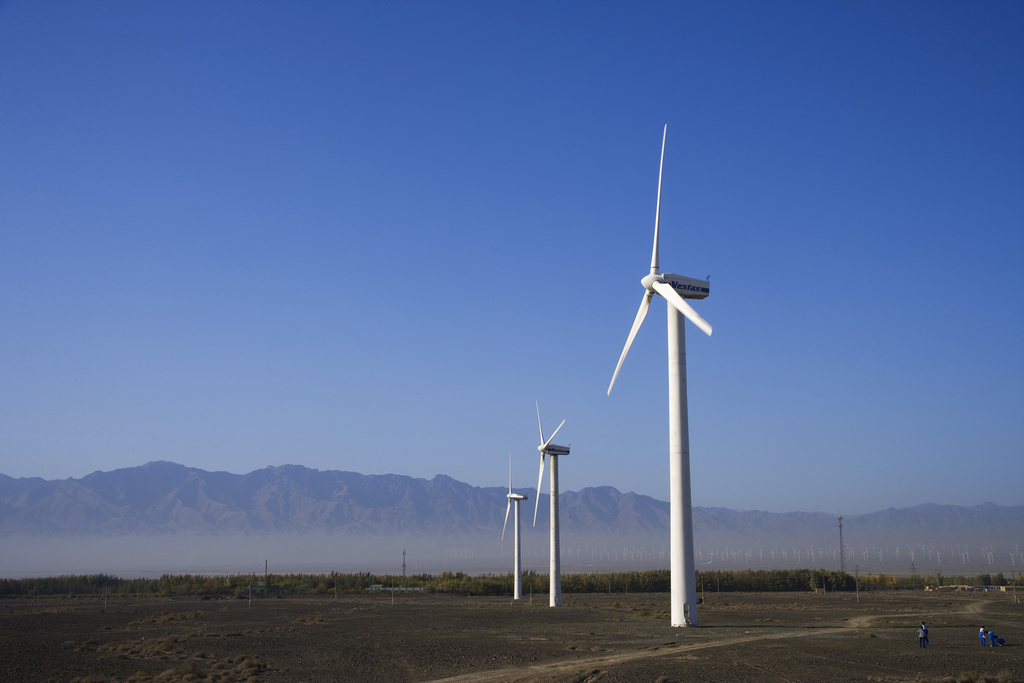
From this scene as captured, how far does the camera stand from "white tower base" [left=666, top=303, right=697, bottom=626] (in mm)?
41844

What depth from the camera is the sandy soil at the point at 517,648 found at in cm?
3064

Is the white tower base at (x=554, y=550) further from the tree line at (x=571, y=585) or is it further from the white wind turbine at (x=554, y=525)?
the tree line at (x=571, y=585)

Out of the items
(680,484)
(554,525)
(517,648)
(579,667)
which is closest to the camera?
(579,667)

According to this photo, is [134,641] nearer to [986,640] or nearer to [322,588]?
[986,640]

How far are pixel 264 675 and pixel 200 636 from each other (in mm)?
20496

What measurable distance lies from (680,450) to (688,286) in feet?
33.3

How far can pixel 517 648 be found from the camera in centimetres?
4016

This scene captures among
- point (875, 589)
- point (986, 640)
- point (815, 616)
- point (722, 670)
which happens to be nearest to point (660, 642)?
point (722, 670)

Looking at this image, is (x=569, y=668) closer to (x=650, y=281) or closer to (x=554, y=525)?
(x=650, y=281)

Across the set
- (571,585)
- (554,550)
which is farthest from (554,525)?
(571,585)

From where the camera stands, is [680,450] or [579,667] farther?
[680,450]

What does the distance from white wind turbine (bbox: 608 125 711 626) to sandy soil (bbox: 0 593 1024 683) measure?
7.44 feet

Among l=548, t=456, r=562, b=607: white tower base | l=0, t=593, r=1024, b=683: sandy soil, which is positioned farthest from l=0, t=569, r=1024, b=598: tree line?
l=0, t=593, r=1024, b=683: sandy soil

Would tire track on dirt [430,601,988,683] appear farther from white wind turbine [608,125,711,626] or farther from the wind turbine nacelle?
the wind turbine nacelle
